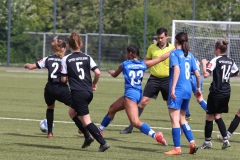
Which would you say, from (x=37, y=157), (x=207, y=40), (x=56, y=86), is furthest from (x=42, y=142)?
(x=207, y=40)

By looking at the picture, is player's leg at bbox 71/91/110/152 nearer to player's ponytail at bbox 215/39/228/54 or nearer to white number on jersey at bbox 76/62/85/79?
white number on jersey at bbox 76/62/85/79

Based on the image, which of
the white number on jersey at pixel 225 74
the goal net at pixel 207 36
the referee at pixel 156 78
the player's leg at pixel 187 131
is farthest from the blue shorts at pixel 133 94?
the goal net at pixel 207 36

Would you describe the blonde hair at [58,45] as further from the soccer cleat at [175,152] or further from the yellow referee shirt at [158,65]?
the soccer cleat at [175,152]

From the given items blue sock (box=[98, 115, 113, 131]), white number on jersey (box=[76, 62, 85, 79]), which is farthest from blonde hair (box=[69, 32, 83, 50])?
blue sock (box=[98, 115, 113, 131])

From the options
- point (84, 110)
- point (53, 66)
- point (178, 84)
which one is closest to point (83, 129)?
point (84, 110)

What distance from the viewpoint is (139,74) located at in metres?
11.2

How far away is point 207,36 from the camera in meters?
33.8

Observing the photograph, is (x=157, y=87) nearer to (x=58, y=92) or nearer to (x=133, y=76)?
(x=58, y=92)

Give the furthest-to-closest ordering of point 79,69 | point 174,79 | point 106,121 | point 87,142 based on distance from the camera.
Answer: point 106,121
point 87,142
point 79,69
point 174,79

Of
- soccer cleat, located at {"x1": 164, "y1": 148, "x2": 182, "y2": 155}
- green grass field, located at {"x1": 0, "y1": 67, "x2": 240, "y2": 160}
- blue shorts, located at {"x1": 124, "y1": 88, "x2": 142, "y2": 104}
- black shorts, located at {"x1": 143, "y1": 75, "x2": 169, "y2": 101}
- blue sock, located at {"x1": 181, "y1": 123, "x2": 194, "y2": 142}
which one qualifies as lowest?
green grass field, located at {"x1": 0, "y1": 67, "x2": 240, "y2": 160}

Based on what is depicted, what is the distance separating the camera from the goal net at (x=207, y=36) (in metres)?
32.2

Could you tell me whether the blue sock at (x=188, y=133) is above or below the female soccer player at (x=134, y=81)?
below

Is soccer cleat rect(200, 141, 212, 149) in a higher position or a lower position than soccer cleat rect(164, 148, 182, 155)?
lower

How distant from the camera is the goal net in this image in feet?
106
